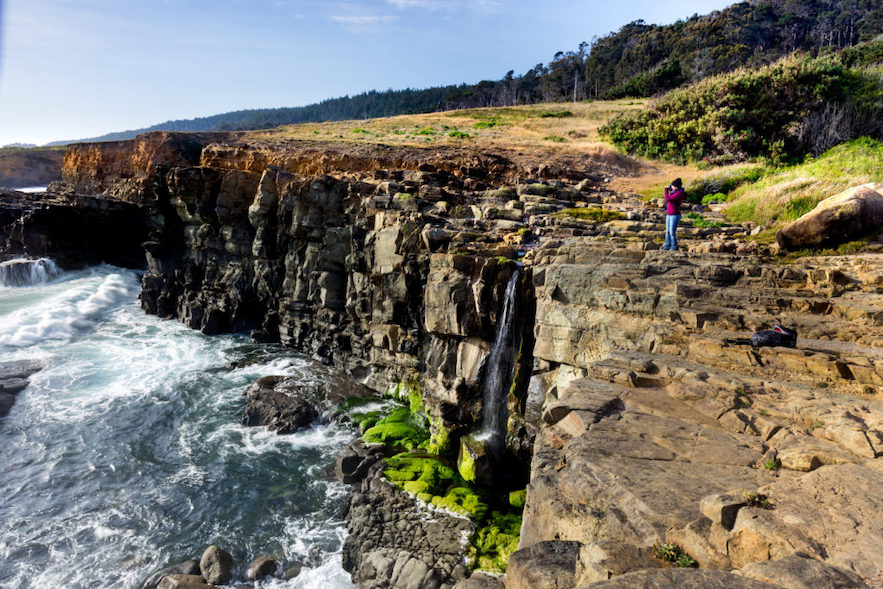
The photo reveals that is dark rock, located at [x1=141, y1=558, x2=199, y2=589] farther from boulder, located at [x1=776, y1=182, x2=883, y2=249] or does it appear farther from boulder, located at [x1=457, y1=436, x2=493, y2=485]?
boulder, located at [x1=776, y1=182, x2=883, y2=249]

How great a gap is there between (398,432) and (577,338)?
24.7 ft

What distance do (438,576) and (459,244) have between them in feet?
37.0

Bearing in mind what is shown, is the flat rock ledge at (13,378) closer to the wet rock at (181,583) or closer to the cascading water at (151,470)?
the cascading water at (151,470)

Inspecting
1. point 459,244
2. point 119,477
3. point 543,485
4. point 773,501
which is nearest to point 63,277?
point 119,477

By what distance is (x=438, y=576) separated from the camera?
9602 mm

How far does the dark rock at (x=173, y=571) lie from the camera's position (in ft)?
32.6

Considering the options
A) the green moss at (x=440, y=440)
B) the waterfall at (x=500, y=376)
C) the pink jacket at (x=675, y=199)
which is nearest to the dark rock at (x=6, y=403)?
the green moss at (x=440, y=440)

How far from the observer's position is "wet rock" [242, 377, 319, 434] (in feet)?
55.0

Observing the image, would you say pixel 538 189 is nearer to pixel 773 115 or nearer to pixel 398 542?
pixel 773 115

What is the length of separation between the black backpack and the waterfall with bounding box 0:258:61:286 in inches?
1755

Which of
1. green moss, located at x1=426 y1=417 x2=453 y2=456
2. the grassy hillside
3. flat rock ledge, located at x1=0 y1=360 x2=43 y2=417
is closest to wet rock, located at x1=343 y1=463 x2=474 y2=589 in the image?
green moss, located at x1=426 y1=417 x2=453 y2=456

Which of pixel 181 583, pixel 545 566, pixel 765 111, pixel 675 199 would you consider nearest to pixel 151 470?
pixel 181 583

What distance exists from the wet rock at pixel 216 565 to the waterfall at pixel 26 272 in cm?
3492

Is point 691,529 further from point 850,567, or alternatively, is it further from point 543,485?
point 543,485
